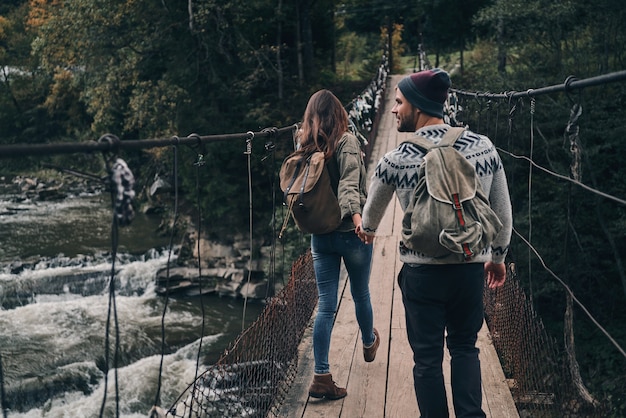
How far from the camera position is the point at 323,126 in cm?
288

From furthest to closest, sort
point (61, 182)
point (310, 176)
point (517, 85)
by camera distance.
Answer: point (61, 182), point (517, 85), point (310, 176)

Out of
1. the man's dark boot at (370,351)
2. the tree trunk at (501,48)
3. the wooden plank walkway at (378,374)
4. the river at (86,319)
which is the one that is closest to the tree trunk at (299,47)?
the tree trunk at (501,48)

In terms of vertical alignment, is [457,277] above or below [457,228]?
below

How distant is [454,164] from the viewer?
2.10 meters

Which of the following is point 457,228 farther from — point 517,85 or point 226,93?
point 226,93

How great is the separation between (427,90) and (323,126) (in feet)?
2.40

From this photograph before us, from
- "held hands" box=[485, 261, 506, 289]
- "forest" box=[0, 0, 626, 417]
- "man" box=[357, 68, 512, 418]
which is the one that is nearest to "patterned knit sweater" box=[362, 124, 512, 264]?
"man" box=[357, 68, 512, 418]

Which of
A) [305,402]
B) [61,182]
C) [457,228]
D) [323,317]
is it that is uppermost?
[457,228]

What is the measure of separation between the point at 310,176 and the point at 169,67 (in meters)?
13.8

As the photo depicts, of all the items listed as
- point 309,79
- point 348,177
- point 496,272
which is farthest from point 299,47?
point 496,272

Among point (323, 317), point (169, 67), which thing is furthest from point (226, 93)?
point (323, 317)

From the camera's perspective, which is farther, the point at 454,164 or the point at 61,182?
the point at 61,182

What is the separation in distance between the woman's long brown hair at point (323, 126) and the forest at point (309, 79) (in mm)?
A: 7164

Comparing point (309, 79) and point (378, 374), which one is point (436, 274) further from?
point (309, 79)
